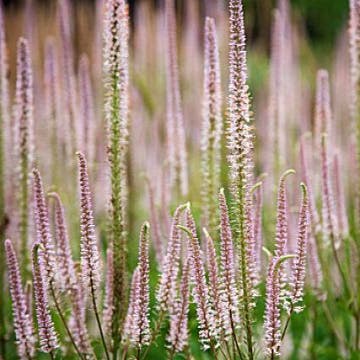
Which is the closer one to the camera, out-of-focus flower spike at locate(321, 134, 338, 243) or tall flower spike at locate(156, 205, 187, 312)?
tall flower spike at locate(156, 205, 187, 312)

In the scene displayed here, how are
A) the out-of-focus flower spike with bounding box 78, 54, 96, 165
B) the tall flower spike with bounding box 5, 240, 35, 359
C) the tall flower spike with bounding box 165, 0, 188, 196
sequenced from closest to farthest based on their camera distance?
the tall flower spike with bounding box 5, 240, 35, 359
the tall flower spike with bounding box 165, 0, 188, 196
the out-of-focus flower spike with bounding box 78, 54, 96, 165

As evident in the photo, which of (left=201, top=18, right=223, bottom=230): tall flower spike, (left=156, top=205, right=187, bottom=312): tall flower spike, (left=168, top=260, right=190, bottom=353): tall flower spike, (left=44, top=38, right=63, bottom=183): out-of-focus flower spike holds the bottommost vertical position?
(left=168, top=260, right=190, bottom=353): tall flower spike

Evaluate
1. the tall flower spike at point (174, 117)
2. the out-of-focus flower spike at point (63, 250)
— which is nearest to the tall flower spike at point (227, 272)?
the out-of-focus flower spike at point (63, 250)

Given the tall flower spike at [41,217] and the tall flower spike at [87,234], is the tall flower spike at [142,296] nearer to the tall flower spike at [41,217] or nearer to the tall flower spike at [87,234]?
the tall flower spike at [87,234]

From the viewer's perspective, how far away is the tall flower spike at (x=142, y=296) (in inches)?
61.4

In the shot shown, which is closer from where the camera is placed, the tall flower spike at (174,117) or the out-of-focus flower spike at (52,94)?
the tall flower spike at (174,117)

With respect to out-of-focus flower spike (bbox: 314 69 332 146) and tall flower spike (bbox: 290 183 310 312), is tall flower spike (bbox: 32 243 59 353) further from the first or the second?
out-of-focus flower spike (bbox: 314 69 332 146)

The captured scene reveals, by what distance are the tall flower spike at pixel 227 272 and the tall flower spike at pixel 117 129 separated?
14.8 inches

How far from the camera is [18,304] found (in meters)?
1.64

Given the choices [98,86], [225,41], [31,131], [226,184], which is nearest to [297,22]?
[225,41]

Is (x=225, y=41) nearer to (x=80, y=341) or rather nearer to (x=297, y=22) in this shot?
(x=297, y=22)

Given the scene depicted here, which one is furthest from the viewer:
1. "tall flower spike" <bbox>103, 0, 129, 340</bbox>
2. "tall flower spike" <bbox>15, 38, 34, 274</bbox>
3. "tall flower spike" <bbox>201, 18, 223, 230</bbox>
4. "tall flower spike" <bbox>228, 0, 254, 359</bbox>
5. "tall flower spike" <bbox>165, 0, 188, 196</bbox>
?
"tall flower spike" <bbox>165, 0, 188, 196</bbox>

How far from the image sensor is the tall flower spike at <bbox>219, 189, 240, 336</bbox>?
150 centimetres

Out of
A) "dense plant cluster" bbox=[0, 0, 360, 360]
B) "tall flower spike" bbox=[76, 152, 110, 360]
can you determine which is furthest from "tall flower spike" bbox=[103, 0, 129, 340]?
"tall flower spike" bbox=[76, 152, 110, 360]
